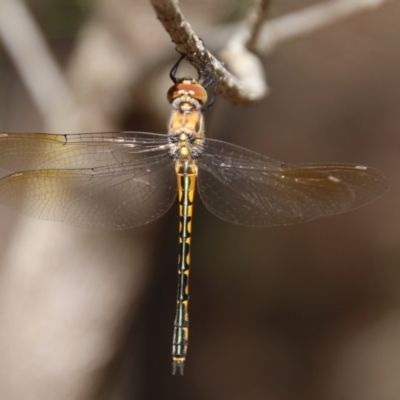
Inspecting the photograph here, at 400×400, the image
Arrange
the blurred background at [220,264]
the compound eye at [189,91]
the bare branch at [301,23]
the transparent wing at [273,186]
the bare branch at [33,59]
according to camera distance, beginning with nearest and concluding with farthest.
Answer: the compound eye at [189,91]
the transparent wing at [273,186]
the bare branch at [301,23]
the blurred background at [220,264]
the bare branch at [33,59]

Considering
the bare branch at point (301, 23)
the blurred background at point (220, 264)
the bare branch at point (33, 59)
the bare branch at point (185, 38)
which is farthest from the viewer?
the bare branch at point (33, 59)

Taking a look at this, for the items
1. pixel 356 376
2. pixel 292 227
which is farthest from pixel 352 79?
pixel 356 376

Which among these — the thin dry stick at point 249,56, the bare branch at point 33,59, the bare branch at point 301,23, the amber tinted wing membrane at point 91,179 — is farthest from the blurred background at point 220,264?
the amber tinted wing membrane at point 91,179

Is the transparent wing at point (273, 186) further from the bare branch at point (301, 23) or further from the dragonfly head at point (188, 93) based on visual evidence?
the bare branch at point (301, 23)

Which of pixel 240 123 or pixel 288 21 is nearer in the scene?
pixel 288 21

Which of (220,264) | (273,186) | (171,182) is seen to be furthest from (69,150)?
(220,264)

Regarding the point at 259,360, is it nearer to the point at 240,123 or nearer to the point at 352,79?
the point at 240,123

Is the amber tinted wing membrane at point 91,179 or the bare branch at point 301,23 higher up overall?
the bare branch at point 301,23
